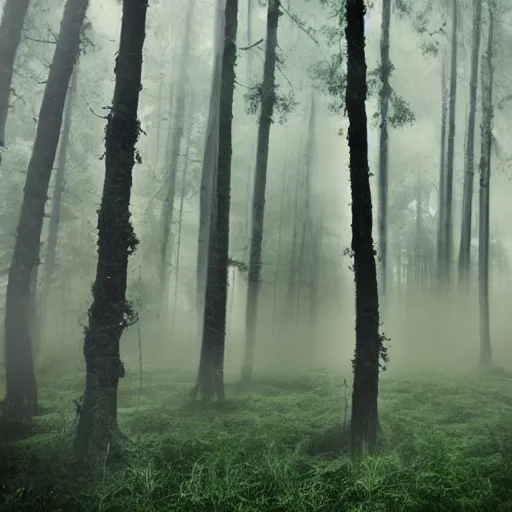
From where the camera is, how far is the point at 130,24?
21.3ft

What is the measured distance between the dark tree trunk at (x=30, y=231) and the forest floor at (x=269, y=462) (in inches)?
26.4

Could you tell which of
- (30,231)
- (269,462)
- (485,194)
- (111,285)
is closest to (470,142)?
(485,194)

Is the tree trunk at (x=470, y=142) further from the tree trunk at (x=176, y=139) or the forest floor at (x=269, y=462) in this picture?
the tree trunk at (x=176, y=139)

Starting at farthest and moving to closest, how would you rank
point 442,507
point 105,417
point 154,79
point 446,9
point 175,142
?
point 154,79, point 175,142, point 446,9, point 105,417, point 442,507

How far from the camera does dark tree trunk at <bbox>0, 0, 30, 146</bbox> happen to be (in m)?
8.98

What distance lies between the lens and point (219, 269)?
9.57 m

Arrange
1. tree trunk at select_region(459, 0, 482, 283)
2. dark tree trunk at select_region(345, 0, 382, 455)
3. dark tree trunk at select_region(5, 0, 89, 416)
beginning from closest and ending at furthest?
dark tree trunk at select_region(345, 0, 382, 455), dark tree trunk at select_region(5, 0, 89, 416), tree trunk at select_region(459, 0, 482, 283)

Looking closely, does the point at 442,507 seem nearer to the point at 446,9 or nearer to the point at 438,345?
the point at 438,345

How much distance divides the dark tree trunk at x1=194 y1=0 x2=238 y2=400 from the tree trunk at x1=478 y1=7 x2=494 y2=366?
8826 millimetres

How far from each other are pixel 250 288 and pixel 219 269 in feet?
7.81

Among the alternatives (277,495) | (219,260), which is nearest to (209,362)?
(219,260)

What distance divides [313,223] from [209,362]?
773 inches

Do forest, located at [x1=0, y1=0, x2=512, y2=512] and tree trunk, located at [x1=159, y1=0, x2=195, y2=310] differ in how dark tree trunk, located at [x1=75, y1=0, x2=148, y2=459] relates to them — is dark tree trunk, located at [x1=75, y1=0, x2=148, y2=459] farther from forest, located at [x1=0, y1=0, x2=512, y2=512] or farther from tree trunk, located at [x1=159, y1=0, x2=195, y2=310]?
tree trunk, located at [x1=159, y1=0, x2=195, y2=310]

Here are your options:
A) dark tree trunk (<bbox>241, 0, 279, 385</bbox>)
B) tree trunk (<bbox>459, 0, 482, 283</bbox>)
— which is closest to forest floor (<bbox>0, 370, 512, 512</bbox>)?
dark tree trunk (<bbox>241, 0, 279, 385</bbox>)
